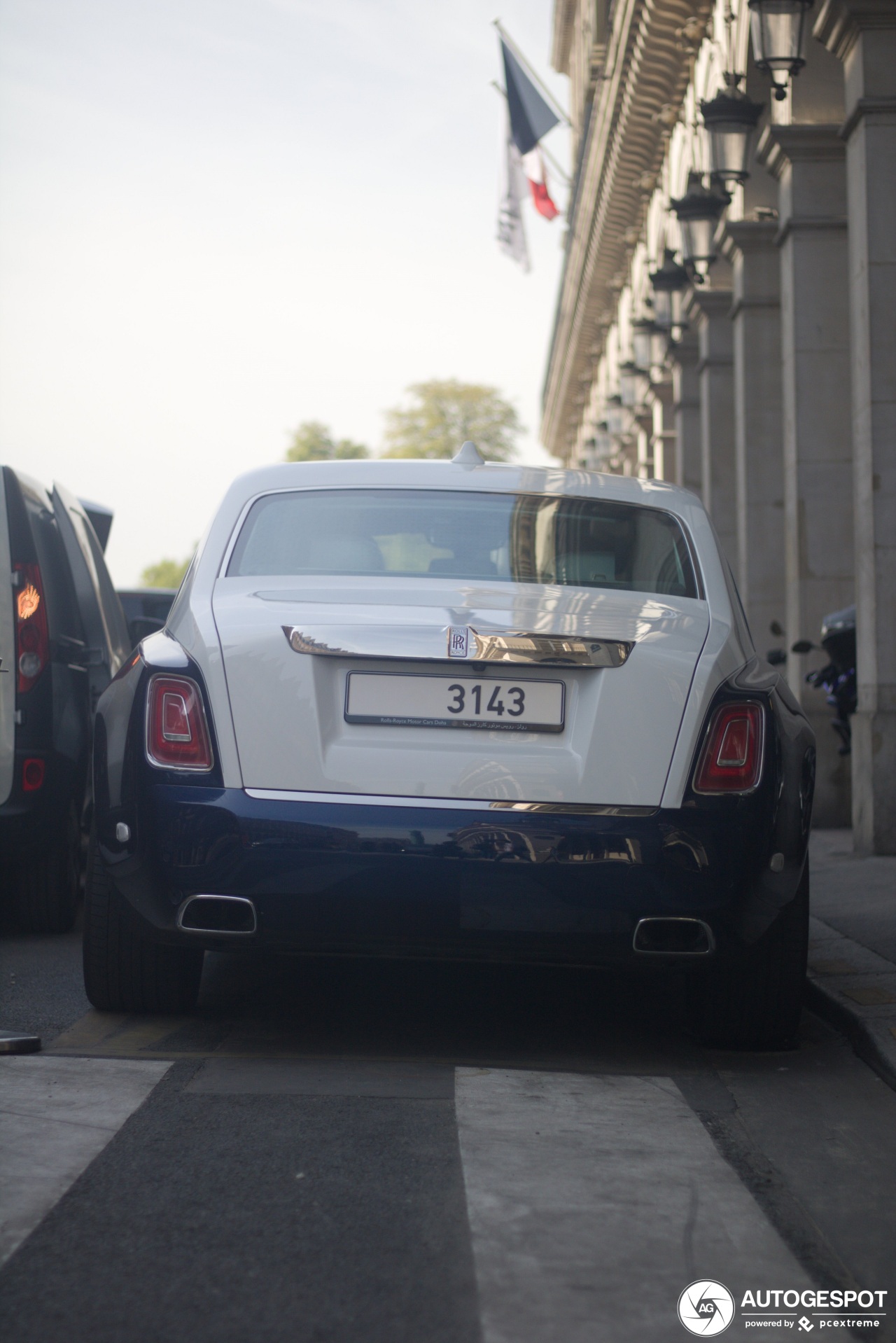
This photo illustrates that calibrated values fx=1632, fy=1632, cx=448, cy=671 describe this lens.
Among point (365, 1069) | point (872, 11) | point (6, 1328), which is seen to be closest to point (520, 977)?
point (365, 1069)

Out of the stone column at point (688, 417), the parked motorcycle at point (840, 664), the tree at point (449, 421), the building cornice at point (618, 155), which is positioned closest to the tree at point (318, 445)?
the tree at point (449, 421)

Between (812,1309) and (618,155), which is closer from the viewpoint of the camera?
(812,1309)

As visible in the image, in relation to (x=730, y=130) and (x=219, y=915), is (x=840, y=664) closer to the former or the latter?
(x=730, y=130)

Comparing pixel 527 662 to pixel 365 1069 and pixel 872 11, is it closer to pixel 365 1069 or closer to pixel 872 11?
pixel 365 1069

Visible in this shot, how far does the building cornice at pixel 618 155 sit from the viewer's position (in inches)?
778

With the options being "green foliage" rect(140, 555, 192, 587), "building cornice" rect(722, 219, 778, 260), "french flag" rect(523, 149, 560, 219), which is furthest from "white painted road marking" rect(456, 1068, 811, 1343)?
"green foliage" rect(140, 555, 192, 587)

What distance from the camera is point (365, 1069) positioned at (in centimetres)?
416

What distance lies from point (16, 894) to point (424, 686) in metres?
3.17

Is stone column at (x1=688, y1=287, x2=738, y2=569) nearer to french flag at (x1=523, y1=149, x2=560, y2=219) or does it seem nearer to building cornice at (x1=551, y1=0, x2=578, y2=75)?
french flag at (x1=523, y1=149, x2=560, y2=219)

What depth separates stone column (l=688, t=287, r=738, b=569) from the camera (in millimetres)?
17375

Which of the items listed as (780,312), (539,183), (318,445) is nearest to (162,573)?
(318,445)

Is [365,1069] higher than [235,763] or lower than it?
lower

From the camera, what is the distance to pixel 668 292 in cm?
1819

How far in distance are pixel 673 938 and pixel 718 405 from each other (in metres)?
14.2
